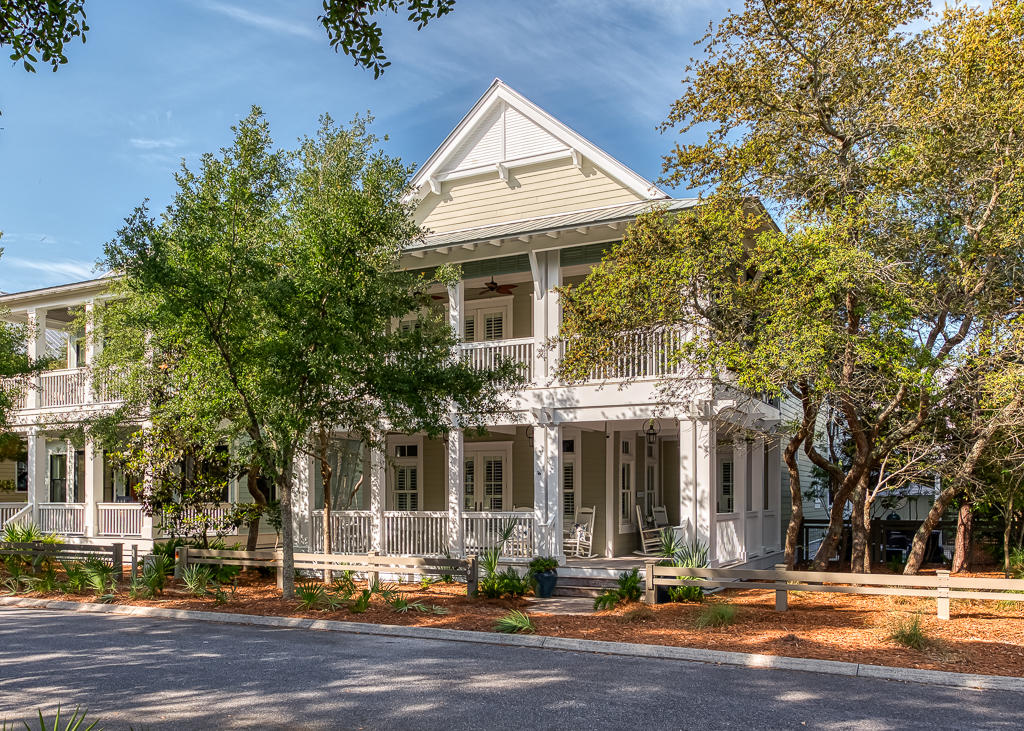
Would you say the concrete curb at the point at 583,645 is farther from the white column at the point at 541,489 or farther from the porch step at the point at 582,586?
the white column at the point at 541,489

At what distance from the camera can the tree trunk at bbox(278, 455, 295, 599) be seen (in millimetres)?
14047

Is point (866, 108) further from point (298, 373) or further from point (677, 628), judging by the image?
point (298, 373)

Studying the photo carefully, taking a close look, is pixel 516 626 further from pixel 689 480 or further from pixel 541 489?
pixel 689 480

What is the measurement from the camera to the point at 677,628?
11422 mm

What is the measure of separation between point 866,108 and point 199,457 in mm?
13146

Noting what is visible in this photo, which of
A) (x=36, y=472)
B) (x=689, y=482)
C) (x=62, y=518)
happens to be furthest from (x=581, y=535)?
(x=36, y=472)

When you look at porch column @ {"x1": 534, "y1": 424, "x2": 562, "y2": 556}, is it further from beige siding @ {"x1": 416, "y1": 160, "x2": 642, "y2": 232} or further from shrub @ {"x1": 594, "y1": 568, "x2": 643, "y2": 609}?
beige siding @ {"x1": 416, "y1": 160, "x2": 642, "y2": 232}

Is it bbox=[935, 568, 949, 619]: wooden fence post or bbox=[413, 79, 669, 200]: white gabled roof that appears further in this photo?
bbox=[413, 79, 669, 200]: white gabled roof

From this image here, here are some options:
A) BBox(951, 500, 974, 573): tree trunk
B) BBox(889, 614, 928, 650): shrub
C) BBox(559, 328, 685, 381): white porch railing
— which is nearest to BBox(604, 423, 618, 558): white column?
BBox(559, 328, 685, 381): white porch railing

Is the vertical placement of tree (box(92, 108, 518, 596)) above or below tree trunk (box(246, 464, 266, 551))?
above

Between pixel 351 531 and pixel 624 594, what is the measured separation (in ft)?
23.0

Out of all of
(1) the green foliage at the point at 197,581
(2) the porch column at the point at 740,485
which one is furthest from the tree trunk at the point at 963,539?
(1) the green foliage at the point at 197,581

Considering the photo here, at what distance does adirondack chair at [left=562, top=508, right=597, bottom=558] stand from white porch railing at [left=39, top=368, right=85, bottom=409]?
13232mm

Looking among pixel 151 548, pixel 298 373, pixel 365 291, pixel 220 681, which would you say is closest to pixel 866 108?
pixel 365 291
